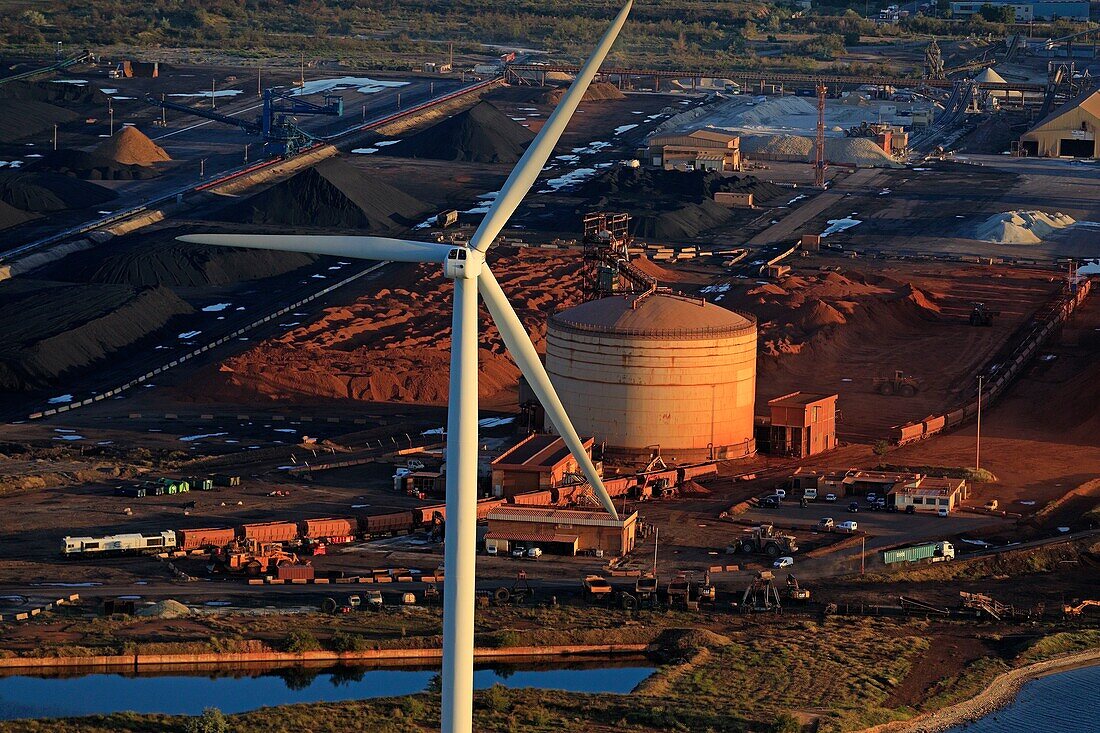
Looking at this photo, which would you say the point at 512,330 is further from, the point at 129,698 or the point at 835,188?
the point at 835,188

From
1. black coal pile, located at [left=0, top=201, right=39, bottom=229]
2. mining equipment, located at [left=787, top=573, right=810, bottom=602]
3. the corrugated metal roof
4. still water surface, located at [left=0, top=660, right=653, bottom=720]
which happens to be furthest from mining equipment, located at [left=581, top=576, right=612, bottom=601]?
black coal pile, located at [left=0, top=201, right=39, bottom=229]

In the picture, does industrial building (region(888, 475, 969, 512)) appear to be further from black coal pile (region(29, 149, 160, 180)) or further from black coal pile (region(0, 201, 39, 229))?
black coal pile (region(29, 149, 160, 180))

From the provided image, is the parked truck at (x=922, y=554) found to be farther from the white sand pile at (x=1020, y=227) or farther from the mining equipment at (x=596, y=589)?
the white sand pile at (x=1020, y=227)

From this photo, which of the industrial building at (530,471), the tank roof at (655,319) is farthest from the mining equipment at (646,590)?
the tank roof at (655,319)

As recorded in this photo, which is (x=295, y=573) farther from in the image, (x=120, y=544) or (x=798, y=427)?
(x=798, y=427)

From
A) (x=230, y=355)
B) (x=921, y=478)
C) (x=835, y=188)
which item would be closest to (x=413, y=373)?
(x=230, y=355)

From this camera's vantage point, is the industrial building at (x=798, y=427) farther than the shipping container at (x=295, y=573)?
Yes
